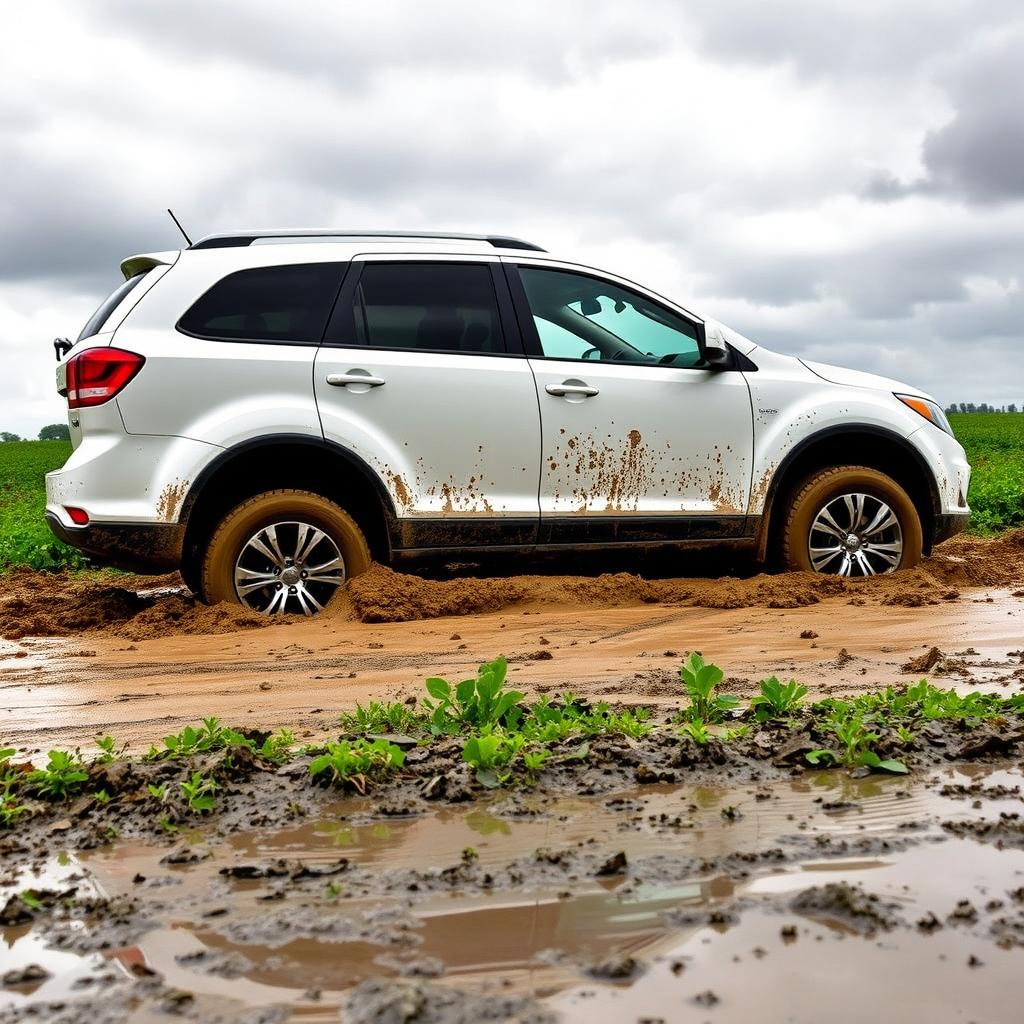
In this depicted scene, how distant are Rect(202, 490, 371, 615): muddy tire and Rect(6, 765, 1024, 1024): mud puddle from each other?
3584 millimetres

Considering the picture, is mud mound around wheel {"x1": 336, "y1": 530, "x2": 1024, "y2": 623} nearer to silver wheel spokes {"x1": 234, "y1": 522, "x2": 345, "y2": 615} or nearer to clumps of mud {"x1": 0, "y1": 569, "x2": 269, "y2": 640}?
silver wheel spokes {"x1": 234, "y1": 522, "x2": 345, "y2": 615}

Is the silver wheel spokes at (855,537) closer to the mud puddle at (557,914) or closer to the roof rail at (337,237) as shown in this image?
the roof rail at (337,237)

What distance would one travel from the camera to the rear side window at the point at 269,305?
21.2 feet

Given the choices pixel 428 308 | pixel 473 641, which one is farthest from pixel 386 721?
pixel 428 308

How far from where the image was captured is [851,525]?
744cm

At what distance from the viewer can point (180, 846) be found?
2770 millimetres

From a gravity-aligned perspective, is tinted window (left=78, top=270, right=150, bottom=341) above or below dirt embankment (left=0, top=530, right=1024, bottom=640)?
above

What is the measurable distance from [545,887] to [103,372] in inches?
184

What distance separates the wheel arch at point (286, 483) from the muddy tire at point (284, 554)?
5.0 inches

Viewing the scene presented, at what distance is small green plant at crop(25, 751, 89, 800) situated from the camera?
10.3 ft

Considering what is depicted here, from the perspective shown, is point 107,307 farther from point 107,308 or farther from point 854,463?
point 854,463

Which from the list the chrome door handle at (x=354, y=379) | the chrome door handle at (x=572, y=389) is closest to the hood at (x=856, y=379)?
the chrome door handle at (x=572, y=389)

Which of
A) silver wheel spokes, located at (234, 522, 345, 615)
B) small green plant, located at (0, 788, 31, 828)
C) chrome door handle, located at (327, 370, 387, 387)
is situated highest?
chrome door handle, located at (327, 370, 387, 387)

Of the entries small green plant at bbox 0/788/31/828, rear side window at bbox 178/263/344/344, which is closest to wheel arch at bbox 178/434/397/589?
rear side window at bbox 178/263/344/344
